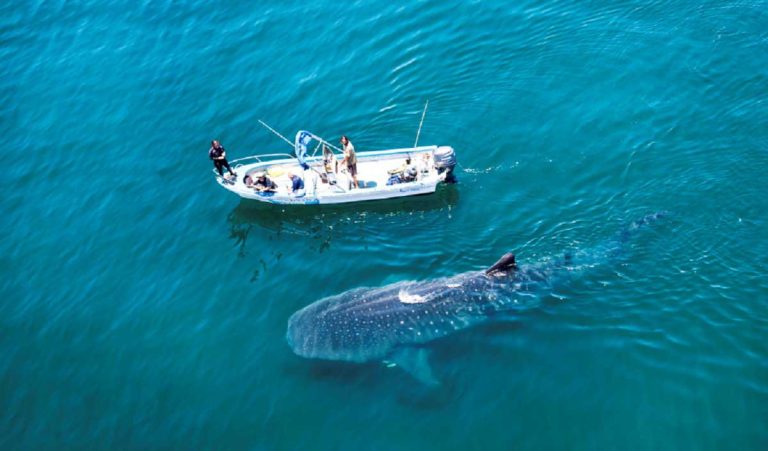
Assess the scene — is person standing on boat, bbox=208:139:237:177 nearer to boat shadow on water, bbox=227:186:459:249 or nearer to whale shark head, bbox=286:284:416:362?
boat shadow on water, bbox=227:186:459:249

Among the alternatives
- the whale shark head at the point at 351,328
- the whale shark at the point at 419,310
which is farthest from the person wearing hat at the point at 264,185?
the whale shark head at the point at 351,328

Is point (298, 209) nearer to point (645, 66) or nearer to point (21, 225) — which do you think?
point (21, 225)

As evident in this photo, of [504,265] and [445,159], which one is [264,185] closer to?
[445,159]

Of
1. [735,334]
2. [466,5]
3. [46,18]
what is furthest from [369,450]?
[46,18]

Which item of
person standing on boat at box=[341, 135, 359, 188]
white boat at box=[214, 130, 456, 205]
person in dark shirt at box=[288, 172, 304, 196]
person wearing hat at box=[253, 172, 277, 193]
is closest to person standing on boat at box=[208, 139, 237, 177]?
white boat at box=[214, 130, 456, 205]

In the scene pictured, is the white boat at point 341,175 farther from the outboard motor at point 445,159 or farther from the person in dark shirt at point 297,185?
the person in dark shirt at point 297,185

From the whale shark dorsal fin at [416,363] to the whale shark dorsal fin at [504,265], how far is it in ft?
15.1

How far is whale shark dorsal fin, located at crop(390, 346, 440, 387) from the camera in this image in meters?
27.6

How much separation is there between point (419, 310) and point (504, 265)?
4.22m

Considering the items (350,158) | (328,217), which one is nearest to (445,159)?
(350,158)

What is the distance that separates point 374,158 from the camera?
3731 centimetres

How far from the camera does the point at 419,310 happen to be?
29.0m

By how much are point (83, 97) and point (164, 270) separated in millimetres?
19806

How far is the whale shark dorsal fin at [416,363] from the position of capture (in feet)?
90.5
